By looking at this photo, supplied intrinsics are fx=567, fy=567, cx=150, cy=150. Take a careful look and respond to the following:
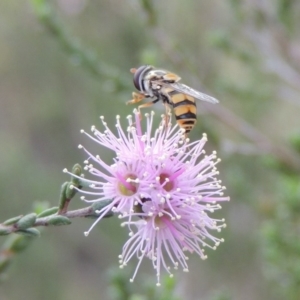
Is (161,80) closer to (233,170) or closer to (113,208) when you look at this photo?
(113,208)

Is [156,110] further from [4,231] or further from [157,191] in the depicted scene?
[4,231]

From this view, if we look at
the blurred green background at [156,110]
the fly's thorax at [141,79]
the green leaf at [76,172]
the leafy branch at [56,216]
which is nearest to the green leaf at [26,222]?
the leafy branch at [56,216]

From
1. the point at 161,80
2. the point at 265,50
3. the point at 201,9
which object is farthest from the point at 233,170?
the point at 201,9

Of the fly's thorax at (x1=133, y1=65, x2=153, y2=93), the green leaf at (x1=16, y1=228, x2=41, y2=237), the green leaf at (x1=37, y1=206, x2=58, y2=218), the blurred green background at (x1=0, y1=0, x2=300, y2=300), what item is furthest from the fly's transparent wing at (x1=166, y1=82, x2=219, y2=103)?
the blurred green background at (x1=0, y1=0, x2=300, y2=300)

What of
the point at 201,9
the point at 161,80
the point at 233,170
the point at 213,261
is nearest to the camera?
the point at 161,80

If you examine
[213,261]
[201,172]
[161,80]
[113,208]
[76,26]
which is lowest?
[113,208]

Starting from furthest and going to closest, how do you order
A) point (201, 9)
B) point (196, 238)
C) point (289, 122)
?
point (289, 122), point (201, 9), point (196, 238)

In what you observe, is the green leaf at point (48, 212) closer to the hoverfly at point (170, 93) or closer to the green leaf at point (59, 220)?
the green leaf at point (59, 220)
